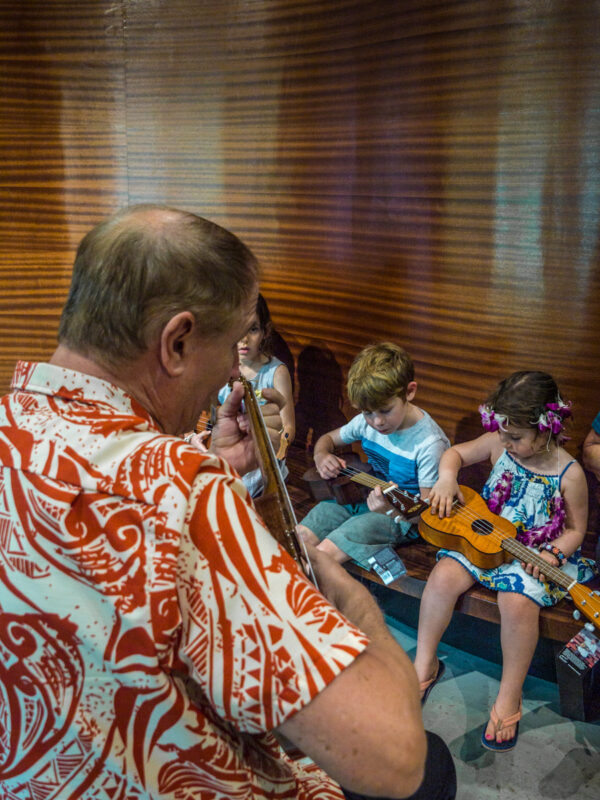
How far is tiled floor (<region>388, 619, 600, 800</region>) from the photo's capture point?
74.1 inches

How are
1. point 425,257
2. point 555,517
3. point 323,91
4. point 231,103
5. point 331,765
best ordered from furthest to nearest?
point 231,103 → point 323,91 → point 425,257 → point 555,517 → point 331,765

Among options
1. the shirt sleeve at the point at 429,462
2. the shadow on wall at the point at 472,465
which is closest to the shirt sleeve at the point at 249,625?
the shirt sleeve at the point at 429,462

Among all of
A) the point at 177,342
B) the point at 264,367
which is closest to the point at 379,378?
the point at 264,367

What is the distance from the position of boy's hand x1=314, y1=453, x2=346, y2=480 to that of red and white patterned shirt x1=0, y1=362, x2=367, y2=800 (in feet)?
6.12

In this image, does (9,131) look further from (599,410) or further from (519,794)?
(519,794)

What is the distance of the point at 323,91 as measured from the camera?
3.00 meters

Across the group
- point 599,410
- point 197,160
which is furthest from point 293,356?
point 599,410

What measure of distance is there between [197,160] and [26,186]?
1123mm

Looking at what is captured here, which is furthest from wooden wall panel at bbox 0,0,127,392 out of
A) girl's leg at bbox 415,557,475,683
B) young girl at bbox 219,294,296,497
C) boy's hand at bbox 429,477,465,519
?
girl's leg at bbox 415,557,475,683

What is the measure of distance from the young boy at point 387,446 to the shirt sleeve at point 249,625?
172 centimetres

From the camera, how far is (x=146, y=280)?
815 mm

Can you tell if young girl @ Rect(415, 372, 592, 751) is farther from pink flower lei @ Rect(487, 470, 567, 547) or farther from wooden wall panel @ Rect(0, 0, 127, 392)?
wooden wall panel @ Rect(0, 0, 127, 392)

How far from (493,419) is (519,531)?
0.38m

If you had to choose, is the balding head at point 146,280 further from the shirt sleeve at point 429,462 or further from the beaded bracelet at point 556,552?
the shirt sleeve at point 429,462
